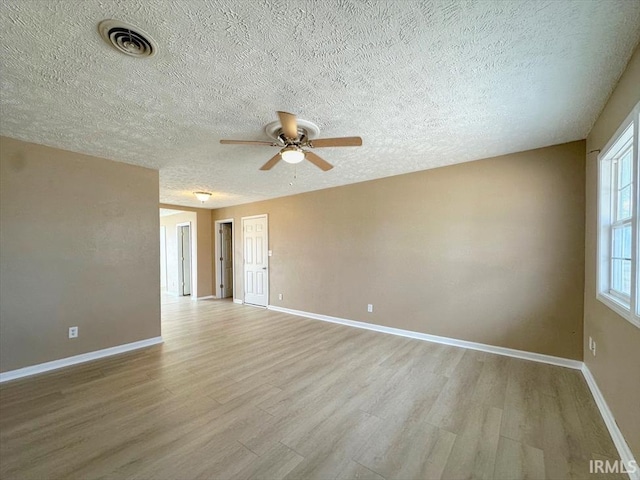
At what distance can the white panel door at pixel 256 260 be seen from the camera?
600 cm

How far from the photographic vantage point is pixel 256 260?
6203mm

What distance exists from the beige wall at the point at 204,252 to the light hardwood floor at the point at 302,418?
3807 mm

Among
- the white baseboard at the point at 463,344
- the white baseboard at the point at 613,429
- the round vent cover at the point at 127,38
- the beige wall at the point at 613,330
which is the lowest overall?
the white baseboard at the point at 463,344

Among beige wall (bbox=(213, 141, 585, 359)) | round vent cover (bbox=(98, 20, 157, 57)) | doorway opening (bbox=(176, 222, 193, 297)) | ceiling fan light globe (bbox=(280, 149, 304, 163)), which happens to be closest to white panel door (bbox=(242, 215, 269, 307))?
beige wall (bbox=(213, 141, 585, 359))

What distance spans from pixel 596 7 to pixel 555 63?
15.1 inches

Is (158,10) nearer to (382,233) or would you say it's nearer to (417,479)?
(417,479)

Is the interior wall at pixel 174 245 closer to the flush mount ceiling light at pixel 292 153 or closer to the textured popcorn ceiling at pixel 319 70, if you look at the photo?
the textured popcorn ceiling at pixel 319 70

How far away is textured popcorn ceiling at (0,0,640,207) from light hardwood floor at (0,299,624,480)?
246 cm

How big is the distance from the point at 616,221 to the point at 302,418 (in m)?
3.06

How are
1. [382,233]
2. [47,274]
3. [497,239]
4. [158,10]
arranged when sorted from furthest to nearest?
1. [382,233]
2. [497,239]
3. [47,274]
4. [158,10]

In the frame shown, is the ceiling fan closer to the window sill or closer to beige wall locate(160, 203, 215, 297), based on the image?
the window sill

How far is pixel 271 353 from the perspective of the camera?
3.31m

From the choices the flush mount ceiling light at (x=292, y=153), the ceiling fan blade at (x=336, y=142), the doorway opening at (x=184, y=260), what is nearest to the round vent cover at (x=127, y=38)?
the flush mount ceiling light at (x=292, y=153)

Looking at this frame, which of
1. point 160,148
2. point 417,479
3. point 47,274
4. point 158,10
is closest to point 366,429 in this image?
point 417,479
